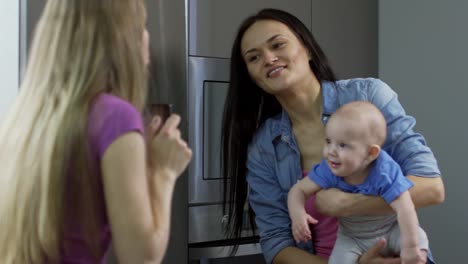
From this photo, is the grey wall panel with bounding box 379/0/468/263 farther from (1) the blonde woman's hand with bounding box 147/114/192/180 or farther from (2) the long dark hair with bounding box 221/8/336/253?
(1) the blonde woman's hand with bounding box 147/114/192/180

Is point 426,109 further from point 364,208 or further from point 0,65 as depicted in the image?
point 0,65

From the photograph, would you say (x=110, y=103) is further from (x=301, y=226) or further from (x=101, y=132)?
(x=301, y=226)

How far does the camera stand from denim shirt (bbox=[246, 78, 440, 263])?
1.50m

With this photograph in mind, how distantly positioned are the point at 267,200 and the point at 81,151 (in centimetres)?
87

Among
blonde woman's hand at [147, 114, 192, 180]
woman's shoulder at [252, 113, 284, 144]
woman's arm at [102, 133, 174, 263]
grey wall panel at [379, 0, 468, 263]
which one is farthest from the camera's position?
grey wall panel at [379, 0, 468, 263]

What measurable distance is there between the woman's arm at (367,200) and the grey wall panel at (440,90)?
0.68 meters

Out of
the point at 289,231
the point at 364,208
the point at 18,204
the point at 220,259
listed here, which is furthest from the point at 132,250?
the point at 220,259

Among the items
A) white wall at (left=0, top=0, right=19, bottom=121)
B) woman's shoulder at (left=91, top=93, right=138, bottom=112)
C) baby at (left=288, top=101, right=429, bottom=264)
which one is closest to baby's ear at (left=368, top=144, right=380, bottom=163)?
baby at (left=288, top=101, right=429, bottom=264)

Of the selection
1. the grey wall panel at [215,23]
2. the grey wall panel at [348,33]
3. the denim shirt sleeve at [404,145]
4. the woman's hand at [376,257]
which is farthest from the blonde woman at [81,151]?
the grey wall panel at [348,33]

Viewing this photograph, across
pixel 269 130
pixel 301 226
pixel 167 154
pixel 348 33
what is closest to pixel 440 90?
pixel 348 33

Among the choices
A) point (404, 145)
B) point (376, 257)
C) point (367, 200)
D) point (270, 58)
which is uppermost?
point (270, 58)

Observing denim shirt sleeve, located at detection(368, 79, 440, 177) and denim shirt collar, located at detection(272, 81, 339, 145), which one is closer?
denim shirt sleeve, located at detection(368, 79, 440, 177)

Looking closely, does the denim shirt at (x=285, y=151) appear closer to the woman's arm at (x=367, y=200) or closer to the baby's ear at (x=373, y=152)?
the woman's arm at (x=367, y=200)

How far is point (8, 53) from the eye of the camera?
5.25ft
